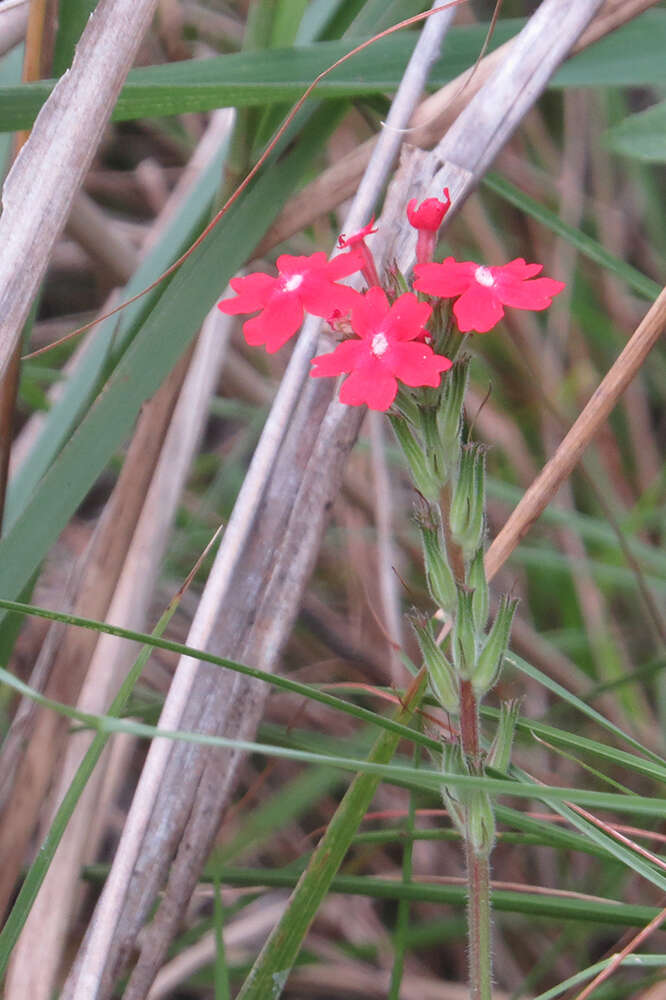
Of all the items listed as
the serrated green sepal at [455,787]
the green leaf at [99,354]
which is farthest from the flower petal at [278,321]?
the green leaf at [99,354]

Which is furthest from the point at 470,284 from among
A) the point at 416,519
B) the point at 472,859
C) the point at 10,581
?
the point at 10,581

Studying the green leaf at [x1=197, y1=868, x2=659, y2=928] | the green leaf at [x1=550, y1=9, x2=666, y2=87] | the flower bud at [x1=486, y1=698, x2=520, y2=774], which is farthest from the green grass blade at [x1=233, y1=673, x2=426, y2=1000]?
the green leaf at [x1=550, y1=9, x2=666, y2=87]

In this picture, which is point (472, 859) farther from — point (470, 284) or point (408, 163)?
point (408, 163)

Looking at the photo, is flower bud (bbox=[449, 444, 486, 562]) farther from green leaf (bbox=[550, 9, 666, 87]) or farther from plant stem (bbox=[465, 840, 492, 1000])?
green leaf (bbox=[550, 9, 666, 87])

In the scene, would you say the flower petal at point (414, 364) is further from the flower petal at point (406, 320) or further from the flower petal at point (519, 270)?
the flower petal at point (519, 270)

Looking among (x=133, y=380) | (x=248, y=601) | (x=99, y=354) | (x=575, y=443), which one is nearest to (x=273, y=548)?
(x=248, y=601)
